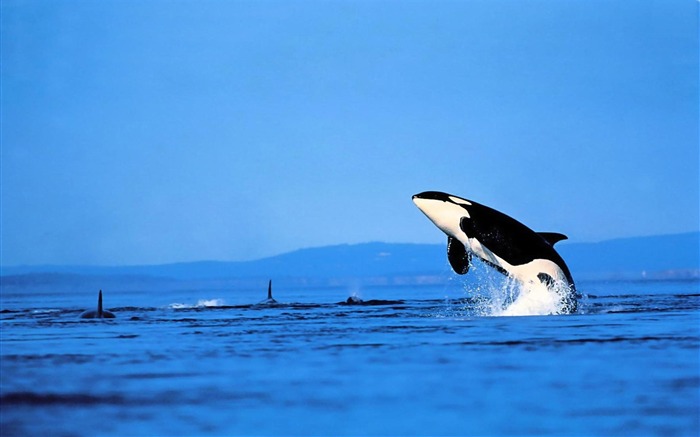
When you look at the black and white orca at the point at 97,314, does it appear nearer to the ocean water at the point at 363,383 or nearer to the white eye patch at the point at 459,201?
the ocean water at the point at 363,383

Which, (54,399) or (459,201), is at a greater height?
(459,201)

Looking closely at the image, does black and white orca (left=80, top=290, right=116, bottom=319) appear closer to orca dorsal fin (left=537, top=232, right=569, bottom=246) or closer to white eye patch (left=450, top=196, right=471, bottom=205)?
white eye patch (left=450, top=196, right=471, bottom=205)

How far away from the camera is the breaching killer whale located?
25516mm

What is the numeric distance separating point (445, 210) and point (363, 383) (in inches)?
562

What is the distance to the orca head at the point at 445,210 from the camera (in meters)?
25.9

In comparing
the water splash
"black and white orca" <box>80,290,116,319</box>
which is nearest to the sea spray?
the water splash

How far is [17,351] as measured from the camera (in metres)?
18.0

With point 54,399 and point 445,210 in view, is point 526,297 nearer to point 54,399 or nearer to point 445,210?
point 445,210

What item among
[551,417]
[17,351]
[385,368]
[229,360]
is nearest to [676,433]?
[551,417]

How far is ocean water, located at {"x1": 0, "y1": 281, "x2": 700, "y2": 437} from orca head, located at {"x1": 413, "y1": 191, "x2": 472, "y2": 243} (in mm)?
4955

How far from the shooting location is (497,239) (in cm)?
2547

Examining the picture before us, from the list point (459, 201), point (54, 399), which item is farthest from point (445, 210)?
point (54, 399)

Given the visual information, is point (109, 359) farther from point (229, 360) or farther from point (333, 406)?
point (333, 406)

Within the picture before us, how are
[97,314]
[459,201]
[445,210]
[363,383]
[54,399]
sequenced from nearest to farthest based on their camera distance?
[54,399]
[363,383]
[445,210]
[459,201]
[97,314]
